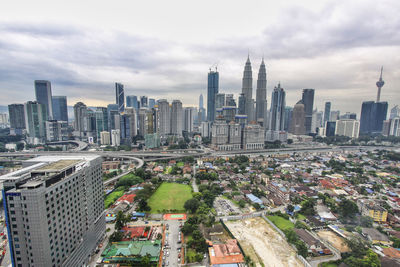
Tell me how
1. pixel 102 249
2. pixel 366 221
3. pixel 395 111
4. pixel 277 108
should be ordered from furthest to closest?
pixel 395 111 < pixel 277 108 < pixel 366 221 < pixel 102 249

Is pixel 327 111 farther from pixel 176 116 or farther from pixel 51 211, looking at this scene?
pixel 51 211

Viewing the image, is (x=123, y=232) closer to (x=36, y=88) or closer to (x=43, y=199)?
(x=43, y=199)

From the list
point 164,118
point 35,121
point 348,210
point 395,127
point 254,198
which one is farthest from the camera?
point 395,127

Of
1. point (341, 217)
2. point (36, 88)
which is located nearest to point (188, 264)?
point (341, 217)

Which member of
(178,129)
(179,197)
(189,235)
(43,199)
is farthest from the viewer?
(178,129)

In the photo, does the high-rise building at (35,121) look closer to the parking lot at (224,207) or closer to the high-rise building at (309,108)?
the parking lot at (224,207)

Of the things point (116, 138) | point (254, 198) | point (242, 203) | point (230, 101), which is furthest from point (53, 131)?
point (254, 198)
